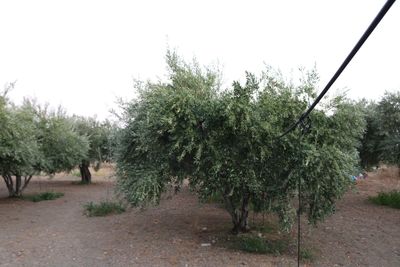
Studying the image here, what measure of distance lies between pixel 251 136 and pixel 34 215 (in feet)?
29.9

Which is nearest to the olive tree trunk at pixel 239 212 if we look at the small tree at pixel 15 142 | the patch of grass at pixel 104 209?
the patch of grass at pixel 104 209

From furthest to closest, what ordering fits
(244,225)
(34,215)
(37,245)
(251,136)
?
(34,215)
(244,225)
(37,245)
(251,136)

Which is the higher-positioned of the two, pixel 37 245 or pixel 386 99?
pixel 386 99

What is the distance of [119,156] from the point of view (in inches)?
339

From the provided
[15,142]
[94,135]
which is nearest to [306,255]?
[15,142]

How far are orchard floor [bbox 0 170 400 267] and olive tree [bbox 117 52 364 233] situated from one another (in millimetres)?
1051

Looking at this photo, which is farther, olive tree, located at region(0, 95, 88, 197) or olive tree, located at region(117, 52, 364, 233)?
olive tree, located at region(0, 95, 88, 197)

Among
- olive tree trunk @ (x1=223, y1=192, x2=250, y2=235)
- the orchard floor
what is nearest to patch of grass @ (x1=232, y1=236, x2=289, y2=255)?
the orchard floor

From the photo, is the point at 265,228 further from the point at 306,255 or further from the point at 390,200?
the point at 390,200

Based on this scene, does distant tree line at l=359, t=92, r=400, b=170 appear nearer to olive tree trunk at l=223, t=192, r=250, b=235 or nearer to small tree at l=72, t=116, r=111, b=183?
olive tree trunk at l=223, t=192, r=250, b=235

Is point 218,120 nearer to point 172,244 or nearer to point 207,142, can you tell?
point 207,142

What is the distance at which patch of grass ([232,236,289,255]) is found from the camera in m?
6.91

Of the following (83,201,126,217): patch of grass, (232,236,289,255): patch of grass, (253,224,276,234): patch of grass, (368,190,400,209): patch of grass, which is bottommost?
(232,236,289,255): patch of grass

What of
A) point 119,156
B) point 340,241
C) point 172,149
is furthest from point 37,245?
point 340,241
